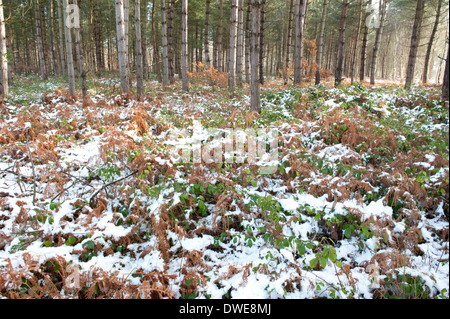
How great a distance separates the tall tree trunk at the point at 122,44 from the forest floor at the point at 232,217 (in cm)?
411

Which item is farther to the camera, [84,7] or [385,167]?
[84,7]

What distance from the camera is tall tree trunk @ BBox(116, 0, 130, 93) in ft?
26.9

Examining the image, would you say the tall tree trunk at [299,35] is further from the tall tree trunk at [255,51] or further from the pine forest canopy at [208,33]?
the tall tree trunk at [255,51]

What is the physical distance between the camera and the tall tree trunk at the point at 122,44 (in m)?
A: 8.20

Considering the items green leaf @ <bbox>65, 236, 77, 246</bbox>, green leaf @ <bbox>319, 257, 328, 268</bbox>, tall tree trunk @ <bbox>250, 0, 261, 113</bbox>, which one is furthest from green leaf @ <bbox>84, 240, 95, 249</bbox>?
tall tree trunk @ <bbox>250, 0, 261, 113</bbox>

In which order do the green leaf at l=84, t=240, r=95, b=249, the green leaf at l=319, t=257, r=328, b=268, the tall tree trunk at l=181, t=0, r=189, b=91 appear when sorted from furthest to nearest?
the tall tree trunk at l=181, t=0, r=189, b=91
the green leaf at l=84, t=240, r=95, b=249
the green leaf at l=319, t=257, r=328, b=268

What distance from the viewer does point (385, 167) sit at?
155 inches

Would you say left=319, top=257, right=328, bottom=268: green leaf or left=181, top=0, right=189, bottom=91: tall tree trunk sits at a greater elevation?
left=181, top=0, right=189, bottom=91: tall tree trunk

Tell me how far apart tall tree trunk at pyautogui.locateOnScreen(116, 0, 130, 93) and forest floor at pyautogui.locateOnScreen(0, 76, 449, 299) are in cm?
411

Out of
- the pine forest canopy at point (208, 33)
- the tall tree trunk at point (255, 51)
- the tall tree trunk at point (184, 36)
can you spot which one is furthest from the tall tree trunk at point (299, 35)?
the tall tree trunk at point (255, 51)

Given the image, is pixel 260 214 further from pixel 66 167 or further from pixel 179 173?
pixel 66 167

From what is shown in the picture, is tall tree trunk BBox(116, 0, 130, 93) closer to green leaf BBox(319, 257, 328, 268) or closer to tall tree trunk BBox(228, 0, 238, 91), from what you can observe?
tall tree trunk BBox(228, 0, 238, 91)
